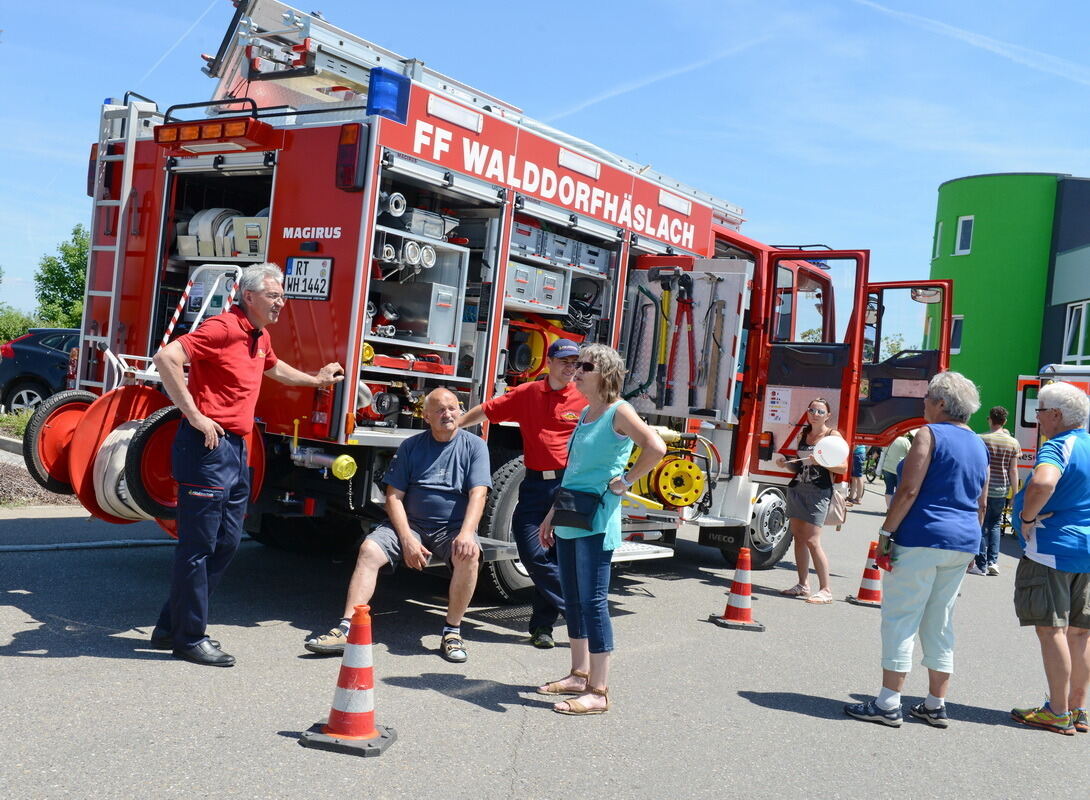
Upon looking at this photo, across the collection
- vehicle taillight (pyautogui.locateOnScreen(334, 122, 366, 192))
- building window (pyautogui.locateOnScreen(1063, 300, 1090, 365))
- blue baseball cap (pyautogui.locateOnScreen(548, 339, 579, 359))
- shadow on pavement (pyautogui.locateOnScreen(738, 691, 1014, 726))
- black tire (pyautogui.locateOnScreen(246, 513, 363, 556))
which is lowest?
shadow on pavement (pyautogui.locateOnScreen(738, 691, 1014, 726))

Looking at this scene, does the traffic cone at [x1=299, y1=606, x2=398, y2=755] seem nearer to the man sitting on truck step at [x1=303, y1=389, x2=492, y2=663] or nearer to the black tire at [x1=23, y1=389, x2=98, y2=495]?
the man sitting on truck step at [x1=303, y1=389, x2=492, y2=663]

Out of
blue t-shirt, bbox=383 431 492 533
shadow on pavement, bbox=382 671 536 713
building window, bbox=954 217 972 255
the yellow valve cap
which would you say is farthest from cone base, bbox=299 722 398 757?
building window, bbox=954 217 972 255

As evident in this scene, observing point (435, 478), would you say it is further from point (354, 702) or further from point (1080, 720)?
point (1080, 720)

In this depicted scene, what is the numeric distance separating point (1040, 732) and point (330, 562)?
16.4ft

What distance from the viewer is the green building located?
30703 millimetres

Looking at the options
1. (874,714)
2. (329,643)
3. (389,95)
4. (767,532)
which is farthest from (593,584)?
(767,532)

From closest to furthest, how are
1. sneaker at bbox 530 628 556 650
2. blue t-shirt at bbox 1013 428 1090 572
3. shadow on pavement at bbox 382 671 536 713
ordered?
shadow on pavement at bbox 382 671 536 713 < blue t-shirt at bbox 1013 428 1090 572 < sneaker at bbox 530 628 556 650

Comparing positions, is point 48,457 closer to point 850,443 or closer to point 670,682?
point 670,682

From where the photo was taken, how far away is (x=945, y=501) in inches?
197

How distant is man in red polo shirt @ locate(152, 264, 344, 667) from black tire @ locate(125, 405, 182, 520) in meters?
0.34

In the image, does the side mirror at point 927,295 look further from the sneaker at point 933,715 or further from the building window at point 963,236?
the building window at point 963,236

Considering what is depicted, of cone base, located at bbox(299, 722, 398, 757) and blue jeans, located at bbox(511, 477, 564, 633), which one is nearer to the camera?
cone base, located at bbox(299, 722, 398, 757)

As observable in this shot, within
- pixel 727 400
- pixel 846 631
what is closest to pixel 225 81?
pixel 727 400

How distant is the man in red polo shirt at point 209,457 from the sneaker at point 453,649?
112 cm
